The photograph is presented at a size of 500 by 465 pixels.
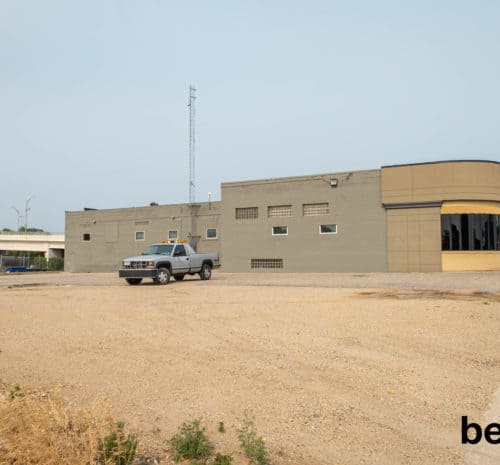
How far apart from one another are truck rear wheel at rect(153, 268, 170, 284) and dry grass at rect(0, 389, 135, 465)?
1546cm

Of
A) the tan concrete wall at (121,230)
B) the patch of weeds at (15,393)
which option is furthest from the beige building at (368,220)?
the patch of weeds at (15,393)

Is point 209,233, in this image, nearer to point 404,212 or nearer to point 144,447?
point 404,212

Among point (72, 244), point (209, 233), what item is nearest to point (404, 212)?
point (209, 233)

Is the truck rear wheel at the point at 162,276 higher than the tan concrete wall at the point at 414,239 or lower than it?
lower

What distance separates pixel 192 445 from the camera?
14.4ft

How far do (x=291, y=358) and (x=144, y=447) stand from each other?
3451 millimetres

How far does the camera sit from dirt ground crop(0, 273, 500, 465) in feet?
15.9

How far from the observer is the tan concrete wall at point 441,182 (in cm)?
2914

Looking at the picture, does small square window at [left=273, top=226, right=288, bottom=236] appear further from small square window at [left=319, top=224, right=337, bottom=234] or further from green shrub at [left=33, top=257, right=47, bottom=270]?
green shrub at [left=33, top=257, right=47, bottom=270]

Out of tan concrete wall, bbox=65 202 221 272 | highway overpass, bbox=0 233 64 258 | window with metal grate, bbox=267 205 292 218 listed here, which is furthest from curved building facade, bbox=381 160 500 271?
highway overpass, bbox=0 233 64 258

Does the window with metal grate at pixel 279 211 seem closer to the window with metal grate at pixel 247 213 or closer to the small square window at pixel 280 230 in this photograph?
the small square window at pixel 280 230

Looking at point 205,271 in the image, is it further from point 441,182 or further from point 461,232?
point 461,232

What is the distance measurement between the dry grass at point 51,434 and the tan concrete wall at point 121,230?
33908 mm

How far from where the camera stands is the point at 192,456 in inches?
170
